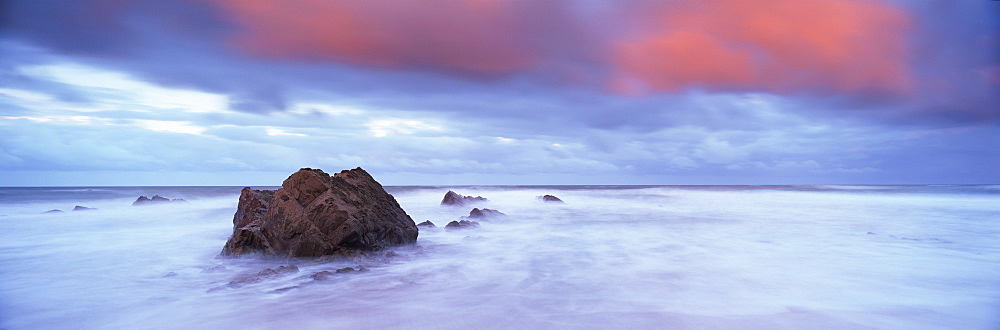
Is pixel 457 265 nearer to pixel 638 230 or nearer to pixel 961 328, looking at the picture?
pixel 961 328

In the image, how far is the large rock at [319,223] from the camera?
7.86 metres

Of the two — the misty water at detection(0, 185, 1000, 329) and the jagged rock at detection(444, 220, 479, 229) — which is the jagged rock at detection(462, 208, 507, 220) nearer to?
the jagged rock at detection(444, 220, 479, 229)

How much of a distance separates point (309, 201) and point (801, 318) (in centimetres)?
751

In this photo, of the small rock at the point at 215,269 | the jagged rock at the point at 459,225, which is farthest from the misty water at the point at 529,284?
the jagged rock at the point at 459,225

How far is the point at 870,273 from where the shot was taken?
7.09 m

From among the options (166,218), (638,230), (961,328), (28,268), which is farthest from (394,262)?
(166,218)

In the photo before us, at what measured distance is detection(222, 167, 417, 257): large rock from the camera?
7.86 meters

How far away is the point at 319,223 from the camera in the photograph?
26.0 ft

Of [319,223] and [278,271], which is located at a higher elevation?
[319,223]

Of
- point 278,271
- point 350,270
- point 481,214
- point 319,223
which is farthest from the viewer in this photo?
point 481,214

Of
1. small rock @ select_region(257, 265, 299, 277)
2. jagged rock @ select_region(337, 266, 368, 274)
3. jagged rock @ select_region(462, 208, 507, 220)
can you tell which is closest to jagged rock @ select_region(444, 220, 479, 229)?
jagged rock @ select_region(462, 208, 507, 220)

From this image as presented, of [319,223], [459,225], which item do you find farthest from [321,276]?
[459,225]

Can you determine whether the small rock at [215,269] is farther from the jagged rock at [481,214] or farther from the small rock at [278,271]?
the jagged rock at [481,214]

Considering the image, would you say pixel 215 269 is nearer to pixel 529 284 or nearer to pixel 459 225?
pixel 529 284
